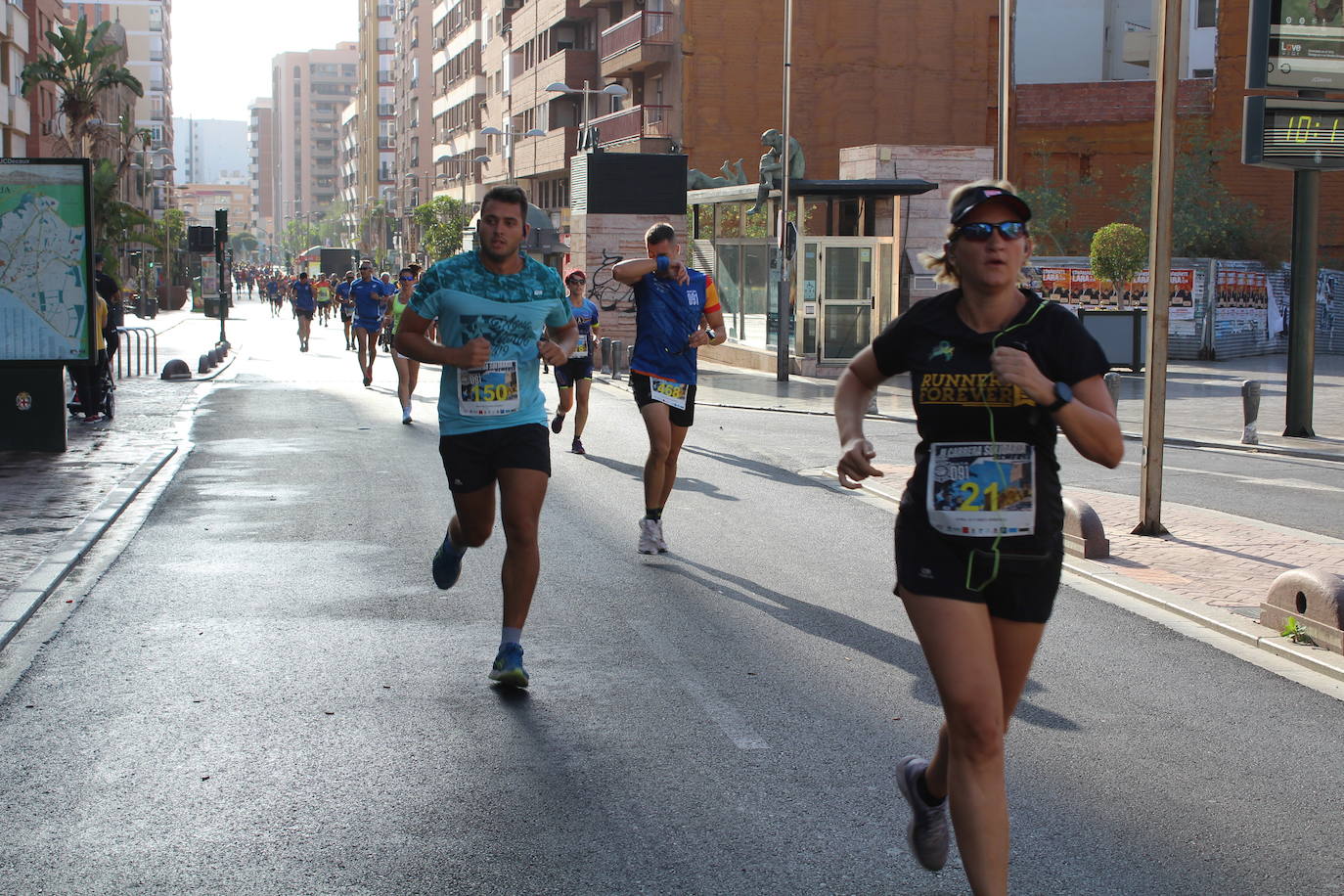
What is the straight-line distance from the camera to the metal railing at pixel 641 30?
2072 inches

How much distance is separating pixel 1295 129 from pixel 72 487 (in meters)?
12.8

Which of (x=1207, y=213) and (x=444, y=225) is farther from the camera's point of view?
(x=444, y=225)

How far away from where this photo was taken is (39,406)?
15148 mm

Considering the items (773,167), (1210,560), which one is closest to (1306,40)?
(1210,560)

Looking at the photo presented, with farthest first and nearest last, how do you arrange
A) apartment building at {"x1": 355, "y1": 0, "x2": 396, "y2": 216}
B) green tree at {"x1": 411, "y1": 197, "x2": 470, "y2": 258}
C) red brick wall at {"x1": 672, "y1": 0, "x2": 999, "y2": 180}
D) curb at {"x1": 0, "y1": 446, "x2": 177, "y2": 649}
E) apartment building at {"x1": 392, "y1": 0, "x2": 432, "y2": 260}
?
apartment building at {"x1": 355, "y1": 0, "x2": 396, "y2": 216}, apartment building at {"x1": 392, "y1": 0, "x2": 432, "y2": 260}, green tree at {"x1": 411, "y1": 197, "x2": 470, "y2": 258}, red brick wall at {"x1": 672, "y1": 0, "x2": 999, "y2": 180}, curb at {"x1": 0, "y1": 446, "x2": 177, "y2": 649}

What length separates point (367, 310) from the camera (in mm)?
23812

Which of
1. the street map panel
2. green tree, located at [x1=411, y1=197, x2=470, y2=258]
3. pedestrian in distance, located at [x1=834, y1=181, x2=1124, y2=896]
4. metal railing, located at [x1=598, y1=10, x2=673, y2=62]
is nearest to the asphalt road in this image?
pedestrian in distance, located at [x1=834, y1=181, x2=1124, y2=896]

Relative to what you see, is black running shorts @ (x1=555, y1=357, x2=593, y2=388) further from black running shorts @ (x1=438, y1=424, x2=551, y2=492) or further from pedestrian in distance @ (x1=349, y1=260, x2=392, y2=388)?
black running shorts @ (x1=438, y1=424, x2=551, y2=492)

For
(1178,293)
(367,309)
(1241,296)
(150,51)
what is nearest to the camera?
(367,309)

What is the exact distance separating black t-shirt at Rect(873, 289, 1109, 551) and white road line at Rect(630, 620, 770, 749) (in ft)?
6.08

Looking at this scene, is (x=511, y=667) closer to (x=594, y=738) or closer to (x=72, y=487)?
(x=594, y=738)

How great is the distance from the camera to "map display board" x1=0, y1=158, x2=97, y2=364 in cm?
1514

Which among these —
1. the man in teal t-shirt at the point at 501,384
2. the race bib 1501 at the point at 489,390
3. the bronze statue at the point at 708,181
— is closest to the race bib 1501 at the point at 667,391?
the man in teal t-shirt at the point at 501,384

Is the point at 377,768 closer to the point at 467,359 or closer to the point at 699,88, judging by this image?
the point at 467,359
